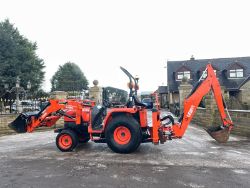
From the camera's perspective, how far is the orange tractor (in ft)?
22.9

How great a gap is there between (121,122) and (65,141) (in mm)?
1871

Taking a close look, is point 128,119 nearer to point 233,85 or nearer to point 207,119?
point 207,119

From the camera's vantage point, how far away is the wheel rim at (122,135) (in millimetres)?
6985

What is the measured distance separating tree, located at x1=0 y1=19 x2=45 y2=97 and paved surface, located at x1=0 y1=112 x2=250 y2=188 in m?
23.1

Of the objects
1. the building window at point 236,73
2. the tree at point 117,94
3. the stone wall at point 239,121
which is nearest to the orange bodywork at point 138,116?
the tree at point 117,94

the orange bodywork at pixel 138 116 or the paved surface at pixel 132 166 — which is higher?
the orange bodywork at pixel 138 116

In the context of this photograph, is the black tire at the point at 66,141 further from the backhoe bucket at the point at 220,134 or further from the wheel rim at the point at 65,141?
the backhoe bucket at the point at 220,134

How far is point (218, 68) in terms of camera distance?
39031 mm

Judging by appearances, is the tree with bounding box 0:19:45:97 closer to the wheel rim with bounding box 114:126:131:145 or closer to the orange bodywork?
the orange bodywork

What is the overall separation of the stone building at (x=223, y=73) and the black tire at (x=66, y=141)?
29.7 metres

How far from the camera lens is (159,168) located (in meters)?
5.48

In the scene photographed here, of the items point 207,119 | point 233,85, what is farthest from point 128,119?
point 233,85

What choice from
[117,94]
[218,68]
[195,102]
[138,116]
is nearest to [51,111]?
[117,94]

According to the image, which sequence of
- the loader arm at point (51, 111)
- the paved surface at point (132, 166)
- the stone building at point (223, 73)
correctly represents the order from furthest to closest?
the stone building at point (223, 73), the loader arm at point (51, 111), the paved surface at point (132, 166)
